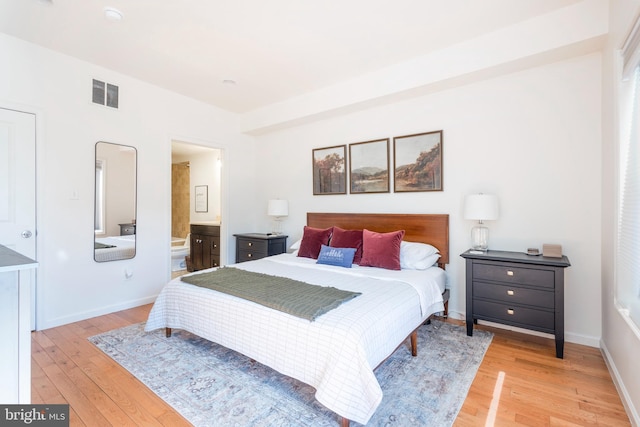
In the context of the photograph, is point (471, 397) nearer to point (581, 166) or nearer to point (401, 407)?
point (401, 407)

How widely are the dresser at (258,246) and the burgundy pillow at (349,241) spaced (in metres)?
1.12

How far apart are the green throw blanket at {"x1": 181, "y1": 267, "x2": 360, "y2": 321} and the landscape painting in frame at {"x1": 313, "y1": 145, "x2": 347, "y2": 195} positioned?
5.97ft

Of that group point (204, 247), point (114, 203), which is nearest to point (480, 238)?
point (114, 203)

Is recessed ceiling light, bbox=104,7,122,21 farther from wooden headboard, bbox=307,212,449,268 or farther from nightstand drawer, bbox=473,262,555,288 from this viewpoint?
nightstand drawer, bbox=473,262,555,288

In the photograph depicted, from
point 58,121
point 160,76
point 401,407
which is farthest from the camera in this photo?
point 160,76

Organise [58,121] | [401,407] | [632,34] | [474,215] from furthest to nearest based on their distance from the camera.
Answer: [58,121] < [474,215] < [401,407] < [632,34]

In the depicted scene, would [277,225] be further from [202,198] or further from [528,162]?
[528,162]

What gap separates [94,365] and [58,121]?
2.39m

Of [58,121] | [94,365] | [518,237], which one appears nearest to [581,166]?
[518,237]

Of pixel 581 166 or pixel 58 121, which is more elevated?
pixel 58 121

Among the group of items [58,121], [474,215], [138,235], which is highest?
[58,121]

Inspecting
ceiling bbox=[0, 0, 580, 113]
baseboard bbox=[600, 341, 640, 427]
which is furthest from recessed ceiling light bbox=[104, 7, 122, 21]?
baseboard bbox=[600, 341, 640, 427]

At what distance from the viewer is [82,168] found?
3.29m

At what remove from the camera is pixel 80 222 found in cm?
329
